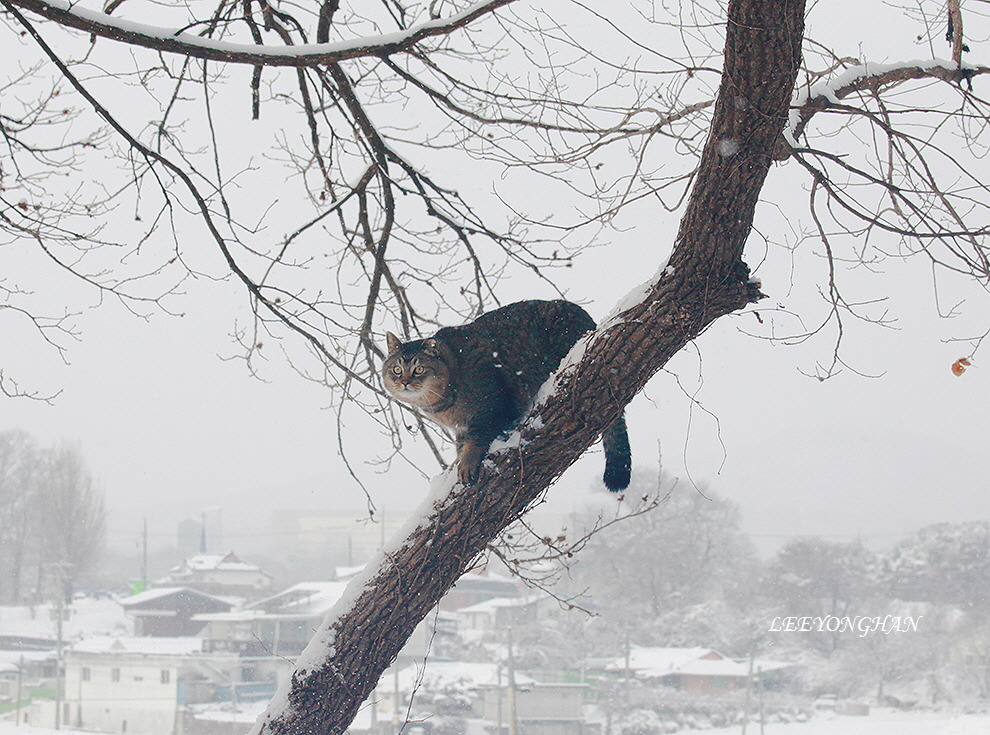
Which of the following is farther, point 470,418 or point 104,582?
point 104,582

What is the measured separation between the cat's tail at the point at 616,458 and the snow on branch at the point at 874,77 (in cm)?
89

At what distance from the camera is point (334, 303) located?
104 inches

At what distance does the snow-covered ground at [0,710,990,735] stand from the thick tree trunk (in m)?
4.32

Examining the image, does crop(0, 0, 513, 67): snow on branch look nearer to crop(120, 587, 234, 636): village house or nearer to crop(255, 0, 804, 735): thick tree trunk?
crop(255, 0, 804, 735): thick tree trunk

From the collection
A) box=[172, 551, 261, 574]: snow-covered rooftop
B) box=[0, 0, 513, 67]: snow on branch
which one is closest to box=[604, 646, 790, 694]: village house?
box=[172, 551, 261, 574]: snow-covered rooftop

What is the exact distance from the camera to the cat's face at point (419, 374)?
7.00ft

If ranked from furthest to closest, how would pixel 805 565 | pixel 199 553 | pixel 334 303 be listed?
pixel 199 553 → pixel 805 565 → pixel 334 303

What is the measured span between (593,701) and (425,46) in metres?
4.97

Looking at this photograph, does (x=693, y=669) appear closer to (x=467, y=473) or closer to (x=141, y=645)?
(x=141, y=645)

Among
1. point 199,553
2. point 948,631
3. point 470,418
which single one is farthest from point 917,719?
point 199,553

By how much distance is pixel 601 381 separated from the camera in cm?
172

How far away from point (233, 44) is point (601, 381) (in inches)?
45.9

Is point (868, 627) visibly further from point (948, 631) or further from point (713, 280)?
point (713, 280)

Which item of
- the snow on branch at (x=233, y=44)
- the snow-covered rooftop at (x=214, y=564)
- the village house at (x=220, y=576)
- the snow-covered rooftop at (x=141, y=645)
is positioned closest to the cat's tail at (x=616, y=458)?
the snow on branch at (x=233, y=44)
